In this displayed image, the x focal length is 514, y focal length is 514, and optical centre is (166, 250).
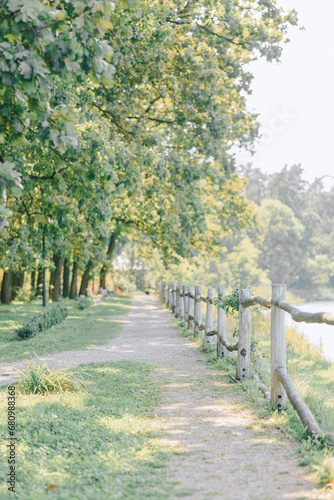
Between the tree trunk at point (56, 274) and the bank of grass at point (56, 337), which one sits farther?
the tree trunk at point (56, 274)

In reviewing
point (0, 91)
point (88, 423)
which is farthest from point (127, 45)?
point (88, 423)

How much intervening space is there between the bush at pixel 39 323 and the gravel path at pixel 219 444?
3.44 metres

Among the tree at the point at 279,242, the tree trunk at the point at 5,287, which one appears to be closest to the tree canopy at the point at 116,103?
the tree trunk at the point at 5,287

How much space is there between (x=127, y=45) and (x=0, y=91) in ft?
29.5

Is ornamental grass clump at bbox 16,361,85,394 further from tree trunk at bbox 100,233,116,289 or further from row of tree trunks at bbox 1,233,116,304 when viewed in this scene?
tree trunk at bbox 100,233,116,289

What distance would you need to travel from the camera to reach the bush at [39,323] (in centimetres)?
1199

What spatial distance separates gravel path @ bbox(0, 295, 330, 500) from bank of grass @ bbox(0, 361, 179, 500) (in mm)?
201

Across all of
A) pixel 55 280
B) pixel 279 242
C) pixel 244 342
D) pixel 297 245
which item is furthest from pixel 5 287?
pixel 297 245

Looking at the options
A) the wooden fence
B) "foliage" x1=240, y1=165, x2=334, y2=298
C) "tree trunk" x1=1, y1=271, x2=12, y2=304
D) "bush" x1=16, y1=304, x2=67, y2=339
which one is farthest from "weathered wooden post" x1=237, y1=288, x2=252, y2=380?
"foliage" x1=240, y1=165, x2=334, y2=298

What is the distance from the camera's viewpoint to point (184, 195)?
18781 mm

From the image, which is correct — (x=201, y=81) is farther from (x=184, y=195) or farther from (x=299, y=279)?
(x=299, y=279)

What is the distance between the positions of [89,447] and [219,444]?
1.19m

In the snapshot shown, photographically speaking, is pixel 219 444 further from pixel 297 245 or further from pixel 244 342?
pixel 297 245

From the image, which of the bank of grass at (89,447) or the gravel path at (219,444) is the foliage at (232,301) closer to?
the gravel path at (219,444)
